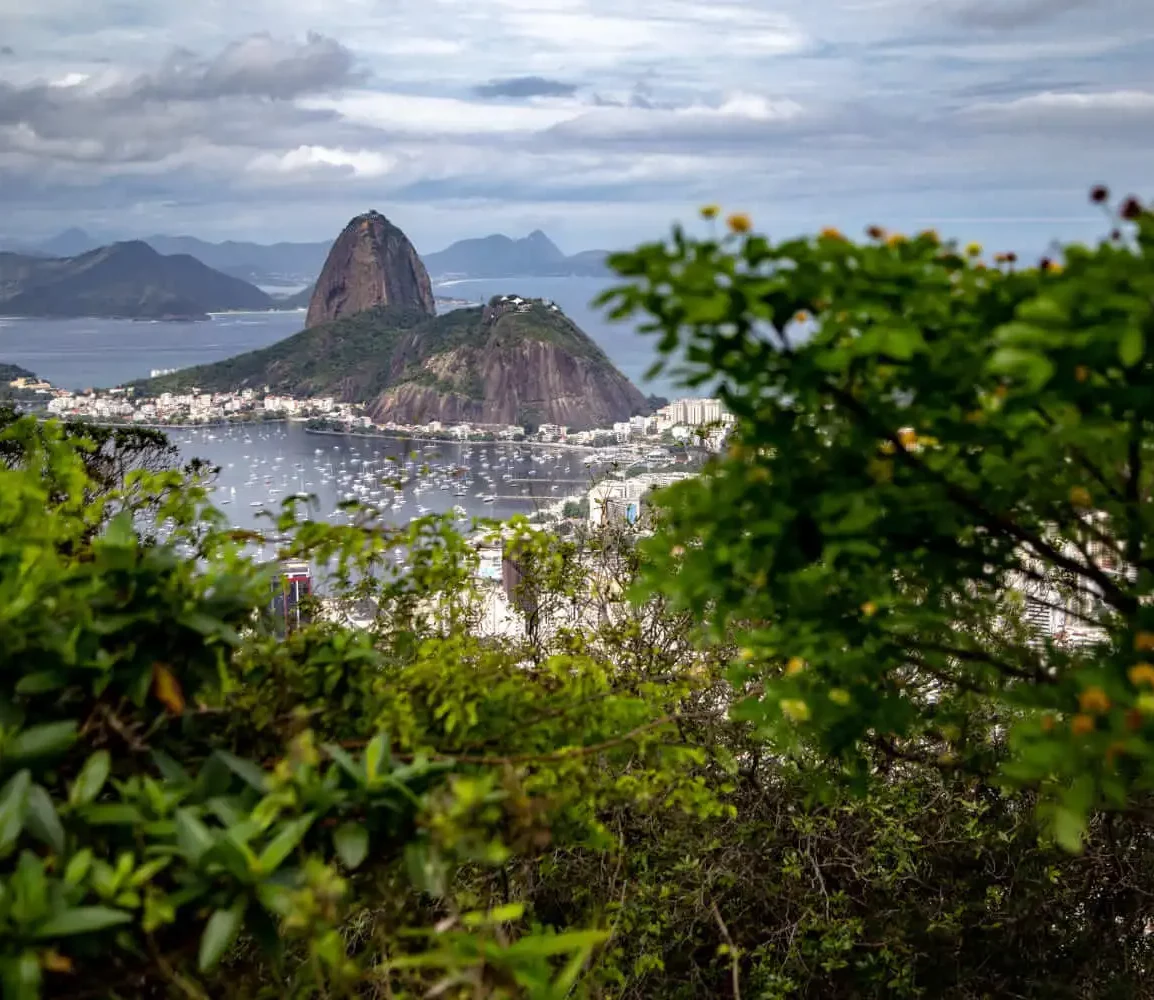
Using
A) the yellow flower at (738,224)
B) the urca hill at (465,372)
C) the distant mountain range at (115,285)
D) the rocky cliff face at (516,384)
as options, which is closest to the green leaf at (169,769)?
the yellow flower at (738,224)

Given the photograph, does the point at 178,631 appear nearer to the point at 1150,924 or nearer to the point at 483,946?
the point at 483,946

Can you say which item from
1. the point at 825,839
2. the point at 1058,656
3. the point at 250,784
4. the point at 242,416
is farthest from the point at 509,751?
the point at 242,416

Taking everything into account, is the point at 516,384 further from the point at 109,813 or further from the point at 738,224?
the point at 109,813

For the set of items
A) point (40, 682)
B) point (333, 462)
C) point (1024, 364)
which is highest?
point (1024, 364)

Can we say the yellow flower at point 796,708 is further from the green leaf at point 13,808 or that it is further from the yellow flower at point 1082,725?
the green leaf at point 13,808

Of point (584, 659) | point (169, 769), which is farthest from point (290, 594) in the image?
point (169, 769)

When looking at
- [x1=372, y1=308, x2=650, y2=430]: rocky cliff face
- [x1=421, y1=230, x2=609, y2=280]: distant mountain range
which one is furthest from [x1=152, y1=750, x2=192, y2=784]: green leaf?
[x1=421, y1=230, x2=609, y2=280]: distant mountain range
